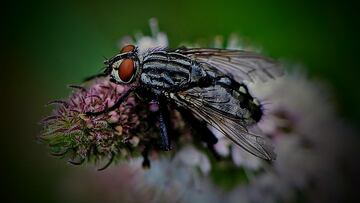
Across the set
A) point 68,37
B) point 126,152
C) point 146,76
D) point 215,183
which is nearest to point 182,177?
point 215,183

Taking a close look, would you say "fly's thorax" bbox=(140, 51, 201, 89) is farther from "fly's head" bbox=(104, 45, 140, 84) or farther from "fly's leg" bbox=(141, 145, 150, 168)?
"fly's leg" bbox=(141, 145, 150, 168)

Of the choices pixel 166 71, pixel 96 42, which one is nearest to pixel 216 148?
pixel 166 71

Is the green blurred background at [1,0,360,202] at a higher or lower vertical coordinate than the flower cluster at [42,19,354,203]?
higher

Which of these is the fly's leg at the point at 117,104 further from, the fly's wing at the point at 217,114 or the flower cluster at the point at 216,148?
the fly's wing at the point at 217,114

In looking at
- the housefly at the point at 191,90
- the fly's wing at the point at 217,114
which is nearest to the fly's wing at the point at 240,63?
the housefly at the point at 191,90

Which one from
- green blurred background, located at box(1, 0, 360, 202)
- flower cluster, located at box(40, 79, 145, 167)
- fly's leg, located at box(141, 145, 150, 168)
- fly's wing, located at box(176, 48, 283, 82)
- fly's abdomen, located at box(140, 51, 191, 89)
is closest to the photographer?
flower cluster, located at box(40, 79, 145, 167)

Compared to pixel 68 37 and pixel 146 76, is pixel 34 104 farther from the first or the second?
pixel 146 76

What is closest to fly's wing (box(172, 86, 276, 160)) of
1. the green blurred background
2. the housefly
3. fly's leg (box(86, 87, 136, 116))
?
the housefly

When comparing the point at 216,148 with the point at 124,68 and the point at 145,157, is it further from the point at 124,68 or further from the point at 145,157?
the point at 124,68
